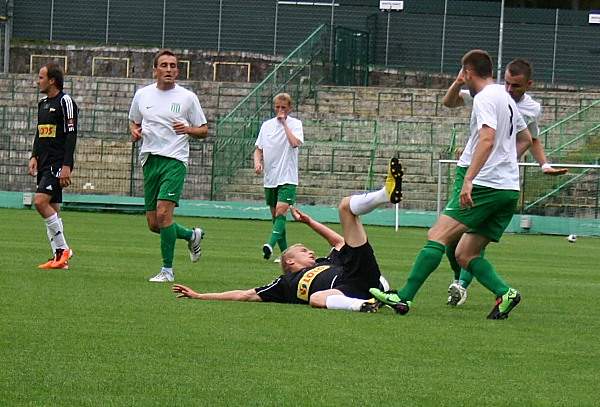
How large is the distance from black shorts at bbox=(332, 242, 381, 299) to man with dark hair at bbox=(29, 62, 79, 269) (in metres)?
4.29

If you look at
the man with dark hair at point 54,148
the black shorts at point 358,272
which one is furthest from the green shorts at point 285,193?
the black shorts at point 358,272

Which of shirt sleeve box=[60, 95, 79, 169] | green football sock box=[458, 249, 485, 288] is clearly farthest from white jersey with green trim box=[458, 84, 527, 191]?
shirt sleeve box=[60, 95, 79, 169]

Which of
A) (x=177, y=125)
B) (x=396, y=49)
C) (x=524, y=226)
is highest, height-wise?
(x=396, y=49)

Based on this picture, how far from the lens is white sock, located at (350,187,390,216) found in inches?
329

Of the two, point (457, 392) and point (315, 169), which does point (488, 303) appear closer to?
point (457, 392)

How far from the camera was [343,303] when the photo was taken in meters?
9.12

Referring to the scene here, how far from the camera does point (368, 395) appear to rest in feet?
18.2

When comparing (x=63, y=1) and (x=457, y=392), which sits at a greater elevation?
(x=63, y=1)

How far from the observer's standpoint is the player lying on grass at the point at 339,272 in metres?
8.60

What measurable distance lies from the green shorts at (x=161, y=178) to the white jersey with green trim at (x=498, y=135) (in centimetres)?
346

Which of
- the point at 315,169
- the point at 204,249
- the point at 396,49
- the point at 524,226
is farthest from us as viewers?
the point at 396,49

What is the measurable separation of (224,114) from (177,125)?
2650 centimetres

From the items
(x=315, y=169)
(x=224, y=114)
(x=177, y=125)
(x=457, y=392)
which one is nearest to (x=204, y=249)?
(x=177, y=125)

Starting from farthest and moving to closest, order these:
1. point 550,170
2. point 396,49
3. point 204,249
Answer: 1. point 396,49
2. point 204,249
3. point 550,170
